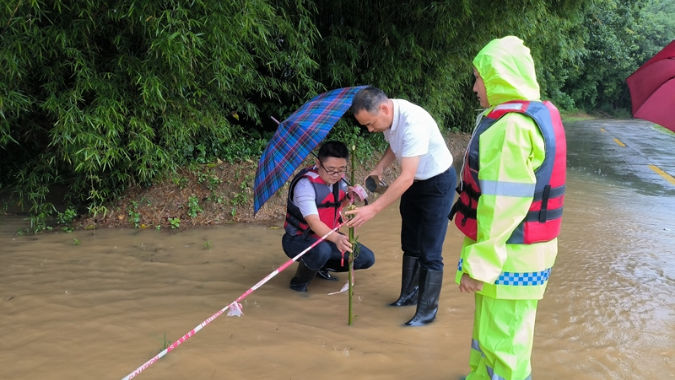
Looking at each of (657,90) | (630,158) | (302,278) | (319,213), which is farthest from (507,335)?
(630,158)

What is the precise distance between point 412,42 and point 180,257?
3.84 meters

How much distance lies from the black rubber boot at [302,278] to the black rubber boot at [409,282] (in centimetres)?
61

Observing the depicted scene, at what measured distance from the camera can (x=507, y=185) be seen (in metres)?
1.99

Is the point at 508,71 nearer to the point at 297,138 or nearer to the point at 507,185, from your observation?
the point at 507,185

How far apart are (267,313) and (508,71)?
2172mm

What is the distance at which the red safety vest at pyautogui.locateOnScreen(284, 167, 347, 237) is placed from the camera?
346 centimetres

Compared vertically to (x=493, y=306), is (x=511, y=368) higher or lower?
lower

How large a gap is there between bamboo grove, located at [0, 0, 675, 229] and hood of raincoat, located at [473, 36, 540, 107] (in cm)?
268

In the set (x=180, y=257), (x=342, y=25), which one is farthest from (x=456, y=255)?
(x=342, y=25)

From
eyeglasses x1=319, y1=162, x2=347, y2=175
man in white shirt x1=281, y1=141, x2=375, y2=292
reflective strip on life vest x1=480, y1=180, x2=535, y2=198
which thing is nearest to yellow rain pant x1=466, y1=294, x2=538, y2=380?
reflective strip on life vest x1=480, y1=180, x2=535, y2=198

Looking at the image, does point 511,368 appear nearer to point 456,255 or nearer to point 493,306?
point 493,306

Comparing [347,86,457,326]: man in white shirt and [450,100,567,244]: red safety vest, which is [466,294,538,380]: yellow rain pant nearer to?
[450,100,567,244]: red safety vest

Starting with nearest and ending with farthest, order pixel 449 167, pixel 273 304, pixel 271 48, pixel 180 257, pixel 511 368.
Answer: pixel 511 368 → pixel 449 167 → pixel 273 304 → pixel 180 257 → pixel 271 48

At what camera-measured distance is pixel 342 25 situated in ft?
21.8
